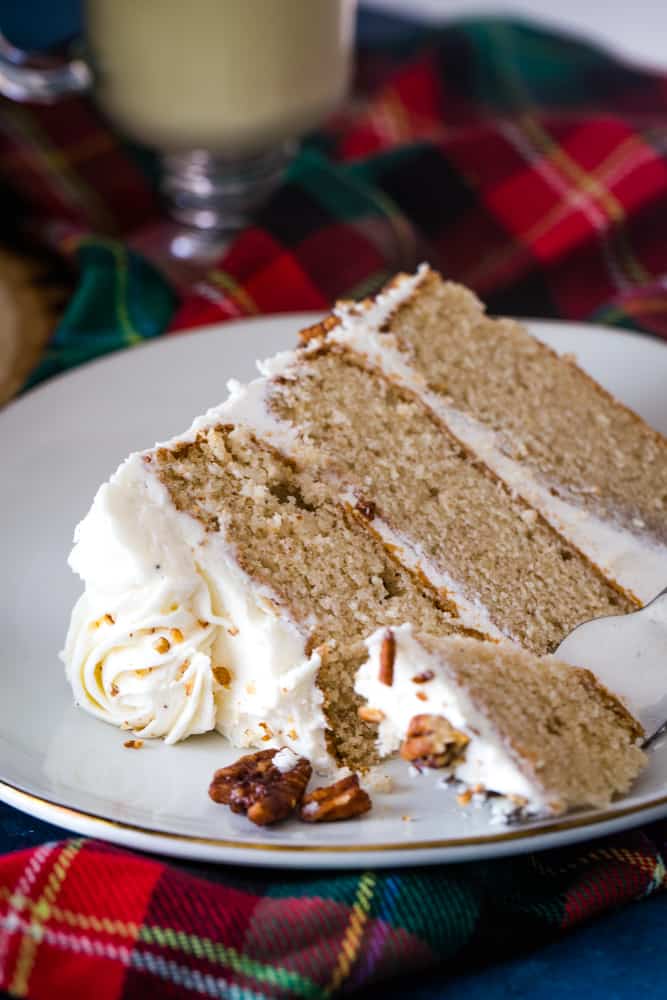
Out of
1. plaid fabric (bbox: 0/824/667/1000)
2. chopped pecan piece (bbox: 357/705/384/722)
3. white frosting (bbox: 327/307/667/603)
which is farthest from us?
white frosting (bbox: 327/307/667/603)

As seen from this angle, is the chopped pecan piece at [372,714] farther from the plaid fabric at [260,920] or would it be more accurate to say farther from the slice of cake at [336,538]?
the plaid fabric at [260,920]

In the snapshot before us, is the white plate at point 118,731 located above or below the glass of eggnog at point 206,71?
below

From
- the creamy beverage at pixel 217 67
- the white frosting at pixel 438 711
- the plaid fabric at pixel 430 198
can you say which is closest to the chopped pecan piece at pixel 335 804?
the white frosting at pixel 438 711

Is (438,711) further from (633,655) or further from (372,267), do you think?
(372,267)

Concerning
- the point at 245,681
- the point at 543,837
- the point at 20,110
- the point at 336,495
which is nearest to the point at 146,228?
the point at 20,110

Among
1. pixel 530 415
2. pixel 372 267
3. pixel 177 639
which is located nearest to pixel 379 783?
pixel 177 639

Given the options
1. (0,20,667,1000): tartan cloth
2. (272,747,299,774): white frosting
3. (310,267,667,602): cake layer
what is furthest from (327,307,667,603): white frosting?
(272,747,299,774): white frosting

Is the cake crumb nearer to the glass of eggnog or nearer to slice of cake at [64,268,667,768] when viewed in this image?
slice of cake at [64,268,667,768]
